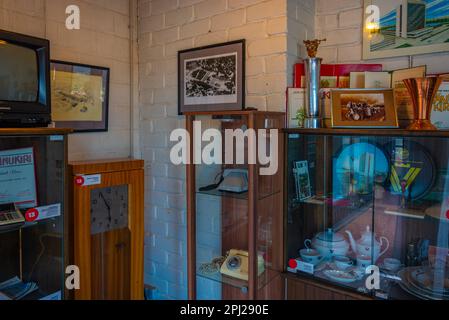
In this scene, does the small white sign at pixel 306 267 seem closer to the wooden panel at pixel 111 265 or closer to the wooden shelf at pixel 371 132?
the wooden shelf at pixel 371 132

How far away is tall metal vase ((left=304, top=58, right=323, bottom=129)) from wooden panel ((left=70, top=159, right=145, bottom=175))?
3.39 feet

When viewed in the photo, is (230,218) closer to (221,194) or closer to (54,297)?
(221,194)

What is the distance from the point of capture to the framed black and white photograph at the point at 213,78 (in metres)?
1.96

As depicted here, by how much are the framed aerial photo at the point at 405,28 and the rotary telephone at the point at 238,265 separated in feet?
3.95

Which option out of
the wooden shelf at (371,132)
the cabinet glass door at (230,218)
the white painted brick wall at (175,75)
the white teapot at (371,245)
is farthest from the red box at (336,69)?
the white teapot at (371,245)

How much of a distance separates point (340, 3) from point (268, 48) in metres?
0.47

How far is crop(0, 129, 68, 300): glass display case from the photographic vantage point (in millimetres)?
1584

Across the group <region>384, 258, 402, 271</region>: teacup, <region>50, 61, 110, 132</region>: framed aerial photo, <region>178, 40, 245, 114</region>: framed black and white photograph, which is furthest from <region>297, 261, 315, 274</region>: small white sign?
<region>50, 61, 110, 132</region>: framed aerial photo

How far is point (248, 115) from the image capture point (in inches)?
62.0

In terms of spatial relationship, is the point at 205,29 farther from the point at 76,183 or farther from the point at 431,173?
the point at 431,173

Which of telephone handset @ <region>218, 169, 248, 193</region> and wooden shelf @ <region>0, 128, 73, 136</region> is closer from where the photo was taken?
wooden shelf @ <region>0, 128, 73, 136</region>

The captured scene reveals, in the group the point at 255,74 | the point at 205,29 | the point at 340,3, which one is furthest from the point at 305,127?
the point at 205,29

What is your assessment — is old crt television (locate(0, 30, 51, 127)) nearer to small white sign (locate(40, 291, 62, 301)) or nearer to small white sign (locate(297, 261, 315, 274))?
small white sign (locate(40, 291, 62, 301))

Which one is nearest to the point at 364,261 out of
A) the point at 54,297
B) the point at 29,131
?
the point at 54,297
